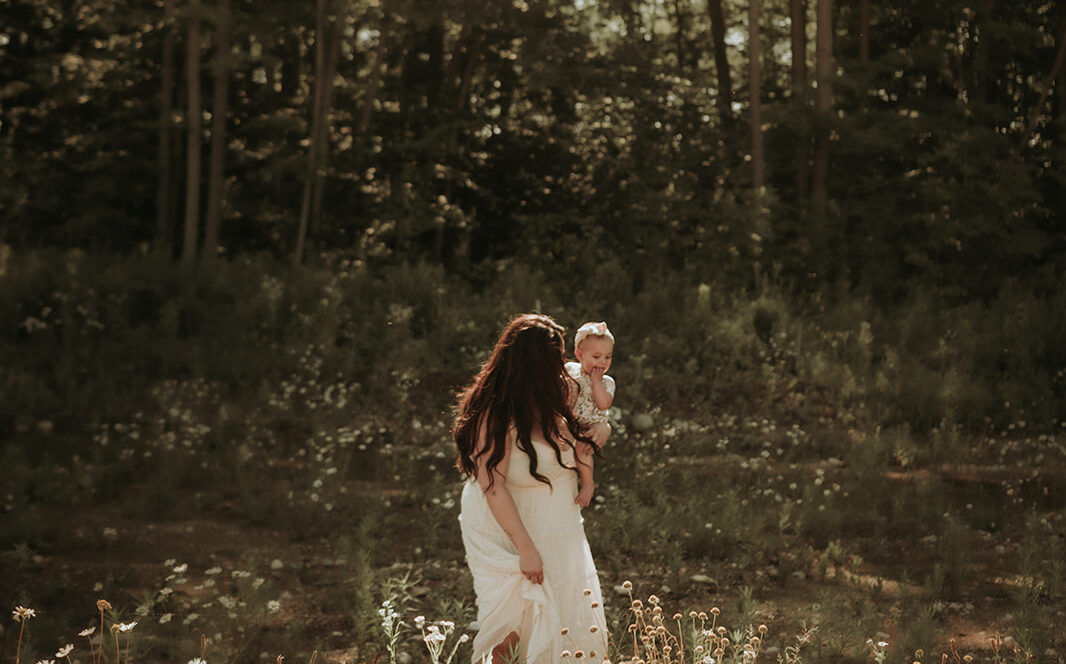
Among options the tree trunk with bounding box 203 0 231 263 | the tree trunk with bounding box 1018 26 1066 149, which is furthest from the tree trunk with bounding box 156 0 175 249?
the tree trunk with bounding box 1018 26 1066 149

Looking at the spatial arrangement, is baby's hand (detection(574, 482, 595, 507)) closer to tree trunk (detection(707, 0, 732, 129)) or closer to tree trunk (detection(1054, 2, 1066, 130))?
tree trunk (detection(707, 0, 732, 129))

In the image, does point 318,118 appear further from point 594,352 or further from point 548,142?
point 594,352

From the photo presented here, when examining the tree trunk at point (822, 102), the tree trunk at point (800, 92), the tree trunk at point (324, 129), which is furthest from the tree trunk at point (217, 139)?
the tree trunk at point (822, 102)

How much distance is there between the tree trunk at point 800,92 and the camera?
17.9m

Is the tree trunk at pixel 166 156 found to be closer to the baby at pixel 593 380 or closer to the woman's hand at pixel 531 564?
A: the baby at pixel 593 380

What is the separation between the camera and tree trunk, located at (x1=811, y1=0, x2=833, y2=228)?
17.5 metres

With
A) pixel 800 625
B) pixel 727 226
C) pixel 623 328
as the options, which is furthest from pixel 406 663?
pixel 727 226

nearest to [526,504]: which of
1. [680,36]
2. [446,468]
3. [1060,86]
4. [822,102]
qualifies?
[446,468]

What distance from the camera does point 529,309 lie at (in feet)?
42.5

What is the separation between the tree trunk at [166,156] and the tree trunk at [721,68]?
33.7ft

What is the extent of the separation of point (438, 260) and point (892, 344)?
29.8 feet

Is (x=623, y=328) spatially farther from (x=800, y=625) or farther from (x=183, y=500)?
(x=800, y=625)

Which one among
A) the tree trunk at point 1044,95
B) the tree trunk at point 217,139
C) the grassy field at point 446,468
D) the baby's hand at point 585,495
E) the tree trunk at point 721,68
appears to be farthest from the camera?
the tree trunk at point 721,68

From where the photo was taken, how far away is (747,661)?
A: 323cm
